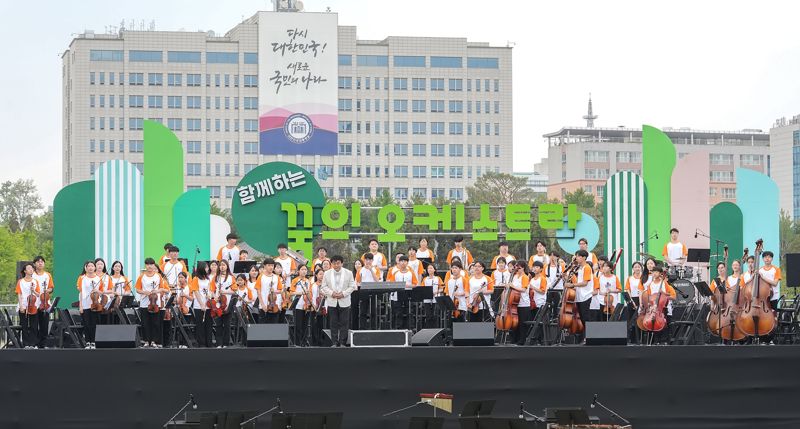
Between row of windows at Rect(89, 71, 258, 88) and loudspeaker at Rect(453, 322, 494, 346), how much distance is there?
315 feet

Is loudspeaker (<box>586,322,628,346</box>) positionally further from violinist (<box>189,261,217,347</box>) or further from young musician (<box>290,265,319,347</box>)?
violinist (<box>189,261,217,347</box>)

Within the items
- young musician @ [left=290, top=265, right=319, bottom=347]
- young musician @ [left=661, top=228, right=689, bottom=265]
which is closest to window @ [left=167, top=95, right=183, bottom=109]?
young musician @ [left=661, top=228, right=689, bottom=265]

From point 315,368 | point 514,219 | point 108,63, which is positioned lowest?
point 315,368

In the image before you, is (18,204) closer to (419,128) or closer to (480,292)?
(419,128)

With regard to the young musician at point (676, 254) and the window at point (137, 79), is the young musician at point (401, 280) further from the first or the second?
the window at point (137, 79)

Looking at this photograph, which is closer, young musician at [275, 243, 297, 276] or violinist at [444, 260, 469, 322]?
violinist at [444, 260, 469, 322]

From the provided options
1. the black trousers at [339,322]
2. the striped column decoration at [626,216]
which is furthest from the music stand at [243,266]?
the striped column decoration at [626,216]

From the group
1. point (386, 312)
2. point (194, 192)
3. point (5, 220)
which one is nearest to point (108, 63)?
point (5, 220)

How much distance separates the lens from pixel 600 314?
1783cm

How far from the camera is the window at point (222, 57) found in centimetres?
10950

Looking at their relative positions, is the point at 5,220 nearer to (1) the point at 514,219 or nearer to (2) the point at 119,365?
(1) the point at 514,219

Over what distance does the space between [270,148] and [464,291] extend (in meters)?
81.0

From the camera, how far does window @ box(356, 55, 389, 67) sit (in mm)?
113250

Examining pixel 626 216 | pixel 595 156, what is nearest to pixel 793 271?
pixel 626 216
